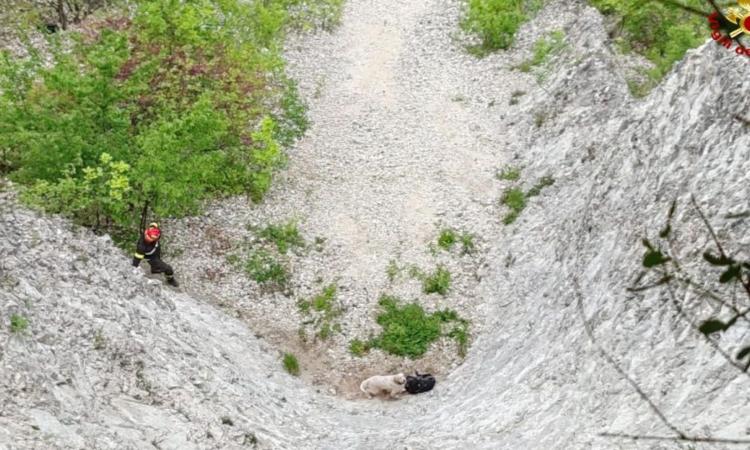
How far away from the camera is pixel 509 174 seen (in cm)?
2083

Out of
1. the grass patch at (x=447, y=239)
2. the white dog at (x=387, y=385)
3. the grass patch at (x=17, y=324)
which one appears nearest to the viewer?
the grass patch at (x=17, y=324)

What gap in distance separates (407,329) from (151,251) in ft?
21.1

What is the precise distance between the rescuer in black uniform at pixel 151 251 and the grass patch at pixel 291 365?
11.9 ft

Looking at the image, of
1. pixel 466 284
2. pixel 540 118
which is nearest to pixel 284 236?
pixel 466 284

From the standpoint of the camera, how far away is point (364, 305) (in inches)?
711

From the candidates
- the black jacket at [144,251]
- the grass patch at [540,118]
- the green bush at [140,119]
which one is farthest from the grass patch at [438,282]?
the black jacket at [144,251]

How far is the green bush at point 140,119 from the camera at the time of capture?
50.0 feet

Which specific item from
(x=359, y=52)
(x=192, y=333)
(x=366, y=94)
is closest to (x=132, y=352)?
(x=192, y=333)

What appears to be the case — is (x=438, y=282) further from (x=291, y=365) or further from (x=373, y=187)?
(x=291, y=365)

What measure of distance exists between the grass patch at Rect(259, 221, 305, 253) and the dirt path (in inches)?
13.4

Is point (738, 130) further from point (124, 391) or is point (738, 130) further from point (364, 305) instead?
point (124, 391)

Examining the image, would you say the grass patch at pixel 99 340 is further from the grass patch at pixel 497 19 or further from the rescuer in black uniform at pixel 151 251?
the grass patch at pixel 497 19

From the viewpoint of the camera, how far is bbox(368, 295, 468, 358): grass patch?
16938 millimetres

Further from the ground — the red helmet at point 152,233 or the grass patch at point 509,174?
the grass patch at point 509,174
